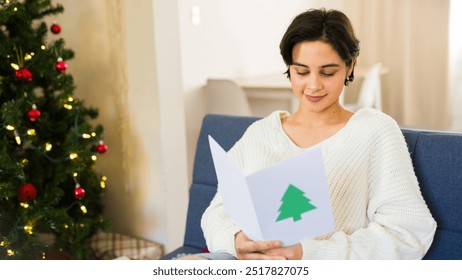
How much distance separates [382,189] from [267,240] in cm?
30

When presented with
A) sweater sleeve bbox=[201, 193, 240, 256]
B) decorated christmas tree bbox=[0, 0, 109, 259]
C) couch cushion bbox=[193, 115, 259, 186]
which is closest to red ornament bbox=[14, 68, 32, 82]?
decorated christmas tree bbox=[0, 0, 109, 259]

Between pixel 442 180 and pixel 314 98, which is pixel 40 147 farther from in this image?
pixel 442 180

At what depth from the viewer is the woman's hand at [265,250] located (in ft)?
3.69

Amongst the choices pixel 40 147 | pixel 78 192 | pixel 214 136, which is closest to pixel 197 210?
pixel 214 136

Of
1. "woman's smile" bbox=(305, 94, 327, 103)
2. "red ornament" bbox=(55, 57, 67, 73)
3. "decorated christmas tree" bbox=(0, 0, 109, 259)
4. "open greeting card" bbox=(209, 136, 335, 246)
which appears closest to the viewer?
"open greeting card" bbox=(209, 136, 335, 246)

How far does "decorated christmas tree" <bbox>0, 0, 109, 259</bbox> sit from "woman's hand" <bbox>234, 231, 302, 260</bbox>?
91 centimetres

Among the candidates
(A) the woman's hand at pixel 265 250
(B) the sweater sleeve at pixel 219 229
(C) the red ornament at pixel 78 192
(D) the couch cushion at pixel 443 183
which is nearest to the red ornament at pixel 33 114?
(C) the red ornament at pixel 78 192

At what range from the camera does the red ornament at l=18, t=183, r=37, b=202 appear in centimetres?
181

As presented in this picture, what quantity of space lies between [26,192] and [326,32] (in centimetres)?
115

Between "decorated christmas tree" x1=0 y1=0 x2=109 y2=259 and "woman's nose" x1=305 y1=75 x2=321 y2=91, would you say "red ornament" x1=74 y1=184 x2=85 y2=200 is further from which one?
"woman's nose" x1=305 y1=75 x2=321 y2=91

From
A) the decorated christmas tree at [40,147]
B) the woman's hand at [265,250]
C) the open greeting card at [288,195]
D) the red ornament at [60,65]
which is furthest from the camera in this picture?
the red ornament at [60,65]

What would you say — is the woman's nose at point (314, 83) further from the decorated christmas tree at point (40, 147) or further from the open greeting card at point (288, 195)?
the decorated christmas tree at point (40, 147)

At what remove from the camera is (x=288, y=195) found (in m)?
0.99
